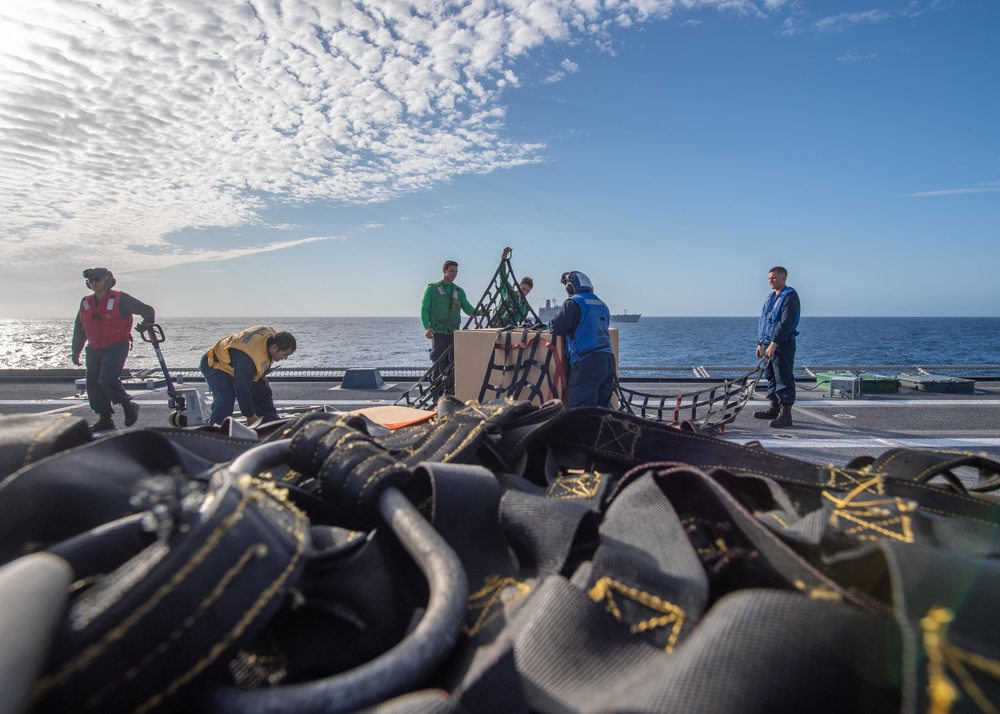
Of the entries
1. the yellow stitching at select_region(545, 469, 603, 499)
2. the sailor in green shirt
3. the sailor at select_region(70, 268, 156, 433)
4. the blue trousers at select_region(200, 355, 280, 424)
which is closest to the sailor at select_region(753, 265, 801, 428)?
the sailor in green shirt

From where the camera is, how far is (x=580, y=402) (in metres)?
6.99

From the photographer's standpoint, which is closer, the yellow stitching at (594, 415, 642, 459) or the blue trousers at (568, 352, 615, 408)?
the yellow stitching at (594, 415, 642, 459)

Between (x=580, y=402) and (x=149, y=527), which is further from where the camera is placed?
(x=580, y=402)

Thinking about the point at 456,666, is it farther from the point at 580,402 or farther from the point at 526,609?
the point at 580,402

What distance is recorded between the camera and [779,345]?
894cm

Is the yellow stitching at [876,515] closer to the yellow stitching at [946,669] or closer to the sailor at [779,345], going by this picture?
the yellow stitching at [946,669]

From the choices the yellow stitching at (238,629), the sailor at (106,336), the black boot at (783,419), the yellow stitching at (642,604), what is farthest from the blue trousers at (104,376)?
the black boot at (783,419)

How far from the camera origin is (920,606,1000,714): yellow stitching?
678 millimetres

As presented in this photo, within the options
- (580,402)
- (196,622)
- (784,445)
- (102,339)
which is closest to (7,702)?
(196,622)

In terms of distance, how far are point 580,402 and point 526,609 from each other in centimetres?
602

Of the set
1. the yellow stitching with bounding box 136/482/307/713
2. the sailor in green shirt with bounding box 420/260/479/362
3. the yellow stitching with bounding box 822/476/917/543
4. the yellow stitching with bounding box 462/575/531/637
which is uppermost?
the sailor in green shirt with bounding box 420/260/479/362

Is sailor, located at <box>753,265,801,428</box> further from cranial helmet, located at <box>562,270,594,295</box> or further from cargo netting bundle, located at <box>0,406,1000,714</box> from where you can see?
cargo netting bundle, located at <box>0,406,1000,714</box>

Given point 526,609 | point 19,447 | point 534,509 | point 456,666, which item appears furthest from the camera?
point 19,447

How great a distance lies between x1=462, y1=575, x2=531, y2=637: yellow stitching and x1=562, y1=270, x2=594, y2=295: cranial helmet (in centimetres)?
627
